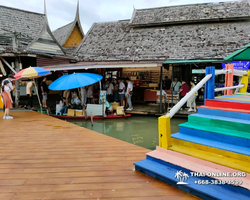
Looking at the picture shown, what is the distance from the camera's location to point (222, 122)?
2615mm

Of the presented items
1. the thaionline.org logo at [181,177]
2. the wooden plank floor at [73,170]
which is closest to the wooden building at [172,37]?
the wooden plank floor at [73,170]

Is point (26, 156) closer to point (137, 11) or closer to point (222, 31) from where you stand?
point (222, 31)

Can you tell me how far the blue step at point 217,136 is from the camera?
228 cm

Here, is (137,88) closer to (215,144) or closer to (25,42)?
(25,42)

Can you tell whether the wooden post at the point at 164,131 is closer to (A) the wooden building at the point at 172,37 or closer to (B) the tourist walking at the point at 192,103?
(A) the wooden building at the point at 172,37

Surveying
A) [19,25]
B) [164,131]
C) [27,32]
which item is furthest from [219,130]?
[19,25]

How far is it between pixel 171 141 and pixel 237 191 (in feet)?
3.28

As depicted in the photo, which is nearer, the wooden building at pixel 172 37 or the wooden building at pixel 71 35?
the wooden building at pixel 172 37

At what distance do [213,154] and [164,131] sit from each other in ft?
2.07

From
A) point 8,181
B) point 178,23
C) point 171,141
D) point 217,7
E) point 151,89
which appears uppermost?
point 217,7

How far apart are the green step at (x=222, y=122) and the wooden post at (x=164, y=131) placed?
0.59 metres

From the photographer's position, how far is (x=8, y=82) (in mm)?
6289

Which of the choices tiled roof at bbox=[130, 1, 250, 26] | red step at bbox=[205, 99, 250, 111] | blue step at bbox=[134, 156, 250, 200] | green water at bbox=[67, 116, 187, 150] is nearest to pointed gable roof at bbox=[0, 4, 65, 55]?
green water at bbox=[67, 116, 187, 150]

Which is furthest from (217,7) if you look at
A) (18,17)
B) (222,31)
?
(18,17)
